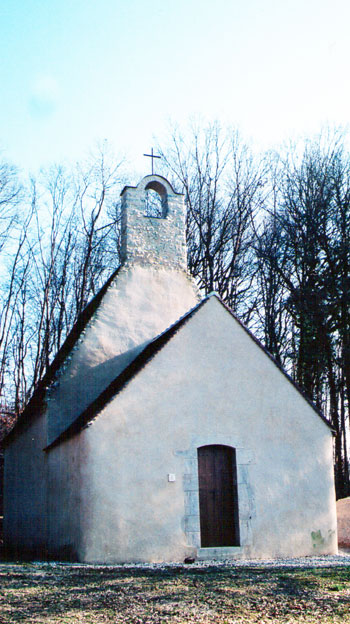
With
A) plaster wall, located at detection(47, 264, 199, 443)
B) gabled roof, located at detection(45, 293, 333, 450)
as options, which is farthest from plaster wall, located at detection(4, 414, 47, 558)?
gabled roof, located at detection(45, 293, 333, 450)

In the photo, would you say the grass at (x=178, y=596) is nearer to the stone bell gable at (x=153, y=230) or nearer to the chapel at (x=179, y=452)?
the chapel at (x=179, y=452)

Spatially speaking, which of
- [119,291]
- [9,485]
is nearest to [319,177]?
[119,291]

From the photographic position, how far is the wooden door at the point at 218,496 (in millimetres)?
12734

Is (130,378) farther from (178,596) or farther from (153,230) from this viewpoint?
(178,596)

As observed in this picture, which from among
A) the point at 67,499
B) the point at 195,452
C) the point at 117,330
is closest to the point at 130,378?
the point at 195,452

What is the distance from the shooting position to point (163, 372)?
12867mm

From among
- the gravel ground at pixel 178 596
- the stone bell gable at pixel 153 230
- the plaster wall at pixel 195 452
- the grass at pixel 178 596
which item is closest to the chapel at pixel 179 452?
the plaster wall at pixel 195 452

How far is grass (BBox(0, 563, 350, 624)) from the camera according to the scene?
6293 mm

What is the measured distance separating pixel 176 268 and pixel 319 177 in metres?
11.9

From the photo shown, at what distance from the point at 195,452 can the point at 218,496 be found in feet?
3.56

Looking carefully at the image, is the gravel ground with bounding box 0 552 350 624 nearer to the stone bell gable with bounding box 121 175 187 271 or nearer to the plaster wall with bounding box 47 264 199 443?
the plaster wall with bounding box 47 264 199 443

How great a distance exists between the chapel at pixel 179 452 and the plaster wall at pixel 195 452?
0.02m

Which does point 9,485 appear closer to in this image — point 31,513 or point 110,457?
point 31,513

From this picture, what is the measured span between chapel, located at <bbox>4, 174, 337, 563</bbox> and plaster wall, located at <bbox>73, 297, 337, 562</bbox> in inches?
0.9
